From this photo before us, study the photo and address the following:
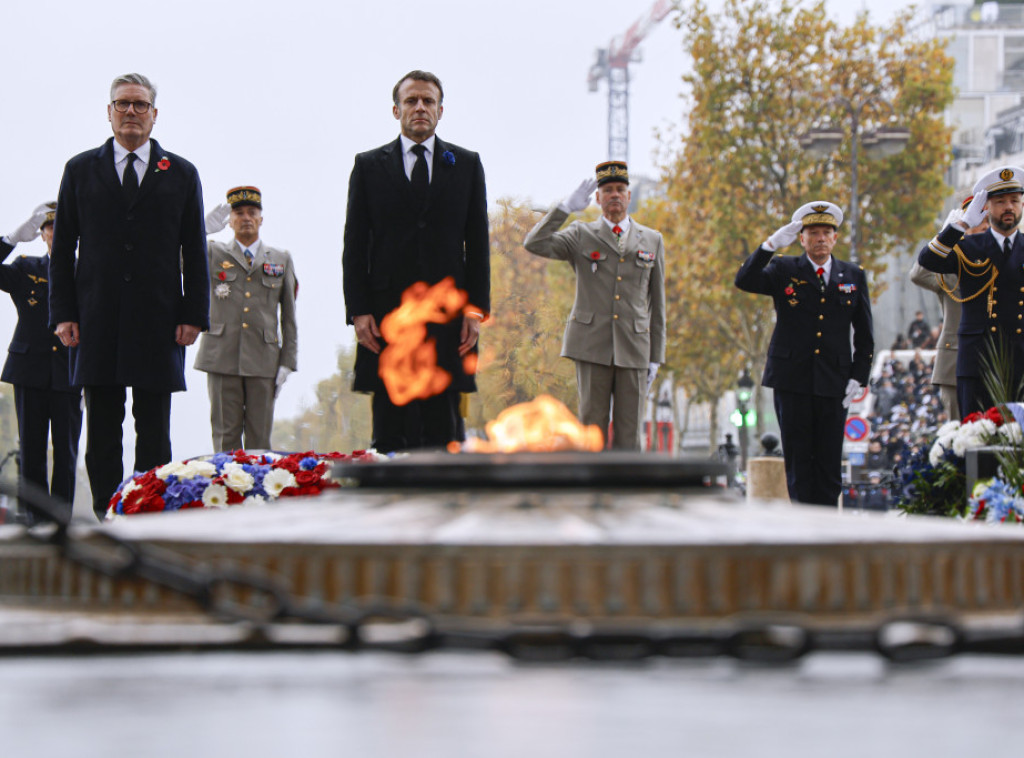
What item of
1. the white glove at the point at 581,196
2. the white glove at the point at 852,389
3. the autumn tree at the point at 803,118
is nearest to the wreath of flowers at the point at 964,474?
the white glove at the point at 852,389

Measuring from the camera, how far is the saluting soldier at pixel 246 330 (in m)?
9.97

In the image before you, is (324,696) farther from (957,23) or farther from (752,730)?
(957,23)

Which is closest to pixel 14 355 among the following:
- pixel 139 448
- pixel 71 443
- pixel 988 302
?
pixel 71 443

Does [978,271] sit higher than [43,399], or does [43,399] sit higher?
[978,271]

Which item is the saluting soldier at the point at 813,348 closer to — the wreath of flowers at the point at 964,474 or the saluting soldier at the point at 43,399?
the wreath of flowers at the point at 964,474

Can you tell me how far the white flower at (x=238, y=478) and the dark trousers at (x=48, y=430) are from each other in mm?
4298

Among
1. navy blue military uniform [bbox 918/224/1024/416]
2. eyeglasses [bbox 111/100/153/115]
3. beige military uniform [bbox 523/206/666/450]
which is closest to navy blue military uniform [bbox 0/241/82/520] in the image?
beige military uniform [bbox 523/206/666/450]

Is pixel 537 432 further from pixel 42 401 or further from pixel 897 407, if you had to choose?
pixel 897 407

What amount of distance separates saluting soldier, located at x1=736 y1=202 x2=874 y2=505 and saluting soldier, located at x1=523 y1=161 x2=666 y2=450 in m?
0.76

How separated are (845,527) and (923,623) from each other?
1.15ft

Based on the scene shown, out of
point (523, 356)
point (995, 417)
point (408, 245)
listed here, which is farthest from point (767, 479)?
point (408, 245)

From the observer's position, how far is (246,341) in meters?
10.0

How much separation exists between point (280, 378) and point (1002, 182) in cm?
561

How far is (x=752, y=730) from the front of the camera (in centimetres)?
149
